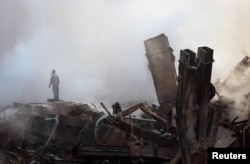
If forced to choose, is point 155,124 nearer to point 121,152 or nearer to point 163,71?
point 163,71

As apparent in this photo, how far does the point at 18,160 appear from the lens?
9086 mm

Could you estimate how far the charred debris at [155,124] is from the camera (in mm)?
6082

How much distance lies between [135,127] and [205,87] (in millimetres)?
3105

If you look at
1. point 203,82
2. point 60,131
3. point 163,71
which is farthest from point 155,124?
point 203,82

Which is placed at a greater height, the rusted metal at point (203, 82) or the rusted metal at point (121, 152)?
the rusted metal at point (203, 82)

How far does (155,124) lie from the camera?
972cm

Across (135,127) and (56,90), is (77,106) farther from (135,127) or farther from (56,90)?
(56,90)

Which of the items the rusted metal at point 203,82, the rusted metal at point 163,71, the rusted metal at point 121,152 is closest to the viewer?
the rusted metal at point 203,82

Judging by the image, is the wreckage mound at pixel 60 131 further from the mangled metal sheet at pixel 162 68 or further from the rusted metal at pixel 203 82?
the rusted metal at pixel 203 82

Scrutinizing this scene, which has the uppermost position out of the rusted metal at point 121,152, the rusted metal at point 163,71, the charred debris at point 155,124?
the rusted metal at point 163,71

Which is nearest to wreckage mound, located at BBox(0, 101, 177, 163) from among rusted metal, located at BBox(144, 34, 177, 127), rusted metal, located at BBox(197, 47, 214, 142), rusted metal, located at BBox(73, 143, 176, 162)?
rusted metal, located at BBox(73, 143, 176, 162)

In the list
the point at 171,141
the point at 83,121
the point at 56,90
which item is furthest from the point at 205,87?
the point at 56,90

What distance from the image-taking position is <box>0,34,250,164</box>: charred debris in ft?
20.0

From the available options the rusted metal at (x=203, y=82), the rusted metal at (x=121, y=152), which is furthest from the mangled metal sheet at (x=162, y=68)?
the rusted metal at (x=203, y=82)
